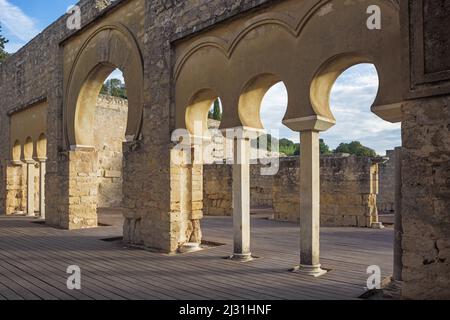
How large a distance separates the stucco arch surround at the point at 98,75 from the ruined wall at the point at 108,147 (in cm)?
666

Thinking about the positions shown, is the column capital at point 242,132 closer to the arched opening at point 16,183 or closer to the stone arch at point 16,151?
the arched opening at point 16,183

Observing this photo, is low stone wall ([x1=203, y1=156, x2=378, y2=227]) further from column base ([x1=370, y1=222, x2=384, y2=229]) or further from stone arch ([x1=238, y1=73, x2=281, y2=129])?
stone arch ([x1=238, y1=73, x2=281, y2=129])

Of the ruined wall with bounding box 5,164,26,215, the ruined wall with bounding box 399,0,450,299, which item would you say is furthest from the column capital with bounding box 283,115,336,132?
the ruined wall with bounding box 5,164,26,215

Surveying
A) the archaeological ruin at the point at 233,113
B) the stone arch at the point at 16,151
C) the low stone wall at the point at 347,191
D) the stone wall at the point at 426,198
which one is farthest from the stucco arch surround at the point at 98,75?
the stone wall at the point at 426,198

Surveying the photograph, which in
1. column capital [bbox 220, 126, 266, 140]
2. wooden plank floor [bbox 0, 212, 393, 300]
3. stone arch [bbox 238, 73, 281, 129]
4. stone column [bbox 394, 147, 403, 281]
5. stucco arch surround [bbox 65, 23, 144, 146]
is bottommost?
wooden plank floor [bbox 0, 212, 393, 300]

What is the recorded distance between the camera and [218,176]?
13.5m

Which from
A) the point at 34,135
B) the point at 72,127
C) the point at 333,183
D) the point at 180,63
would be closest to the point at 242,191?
the point at 180,63

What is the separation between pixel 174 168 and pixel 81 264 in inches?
83.6

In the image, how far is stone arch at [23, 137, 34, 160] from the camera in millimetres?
13133

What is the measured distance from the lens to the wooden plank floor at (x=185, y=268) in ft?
14.8

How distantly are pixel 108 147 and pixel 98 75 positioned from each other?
7.87 m

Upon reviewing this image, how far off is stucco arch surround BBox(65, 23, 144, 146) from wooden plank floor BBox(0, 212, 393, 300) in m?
2.51

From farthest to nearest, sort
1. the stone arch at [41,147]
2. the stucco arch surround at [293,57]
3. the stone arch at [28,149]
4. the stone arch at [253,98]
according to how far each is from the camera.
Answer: the stone arch at [28,149] < the stone arch at [41,147] < the stone arch at [253,98] < the stucco arch surround at [293,57]
